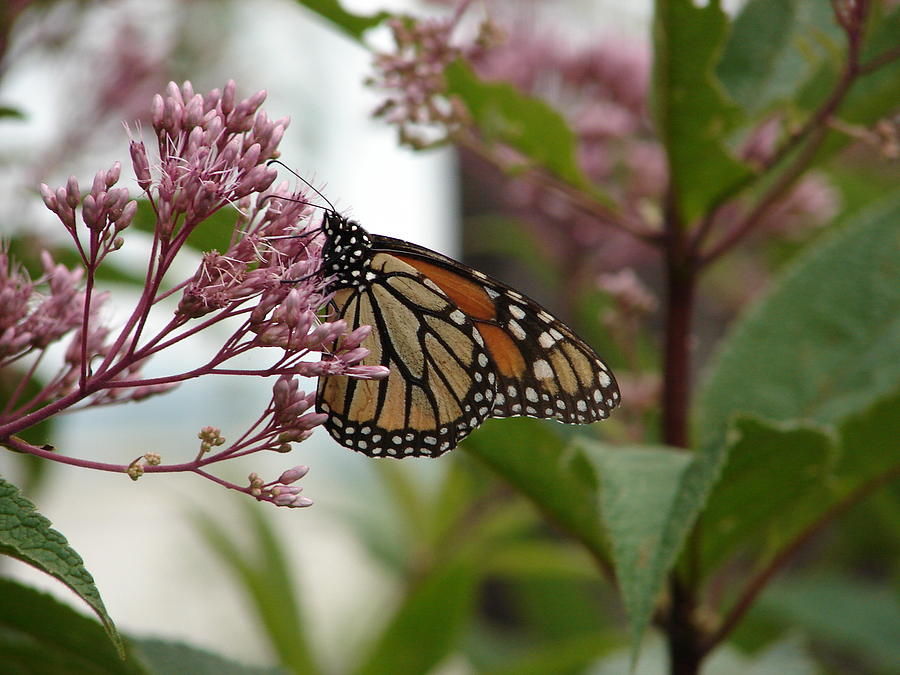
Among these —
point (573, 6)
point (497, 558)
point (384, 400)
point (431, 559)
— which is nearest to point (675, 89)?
point (384, 400)

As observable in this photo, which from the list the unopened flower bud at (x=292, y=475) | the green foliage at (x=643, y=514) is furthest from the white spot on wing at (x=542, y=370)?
the unopened flower bud at (x=292, y=475)

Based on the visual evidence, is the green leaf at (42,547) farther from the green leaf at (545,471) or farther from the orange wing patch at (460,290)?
the orange wing patch at (460,290)

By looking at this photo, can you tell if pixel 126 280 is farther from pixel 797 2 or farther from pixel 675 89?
pixel 797 2

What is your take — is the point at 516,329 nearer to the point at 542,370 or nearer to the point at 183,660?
the point at 542,370

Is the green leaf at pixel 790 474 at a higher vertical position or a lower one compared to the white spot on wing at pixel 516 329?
lower

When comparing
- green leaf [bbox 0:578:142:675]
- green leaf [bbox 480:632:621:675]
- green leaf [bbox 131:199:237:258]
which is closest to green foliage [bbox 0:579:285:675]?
green leaf [bbox 0:578:142:675]

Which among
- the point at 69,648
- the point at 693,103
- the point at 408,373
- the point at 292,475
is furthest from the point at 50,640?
the point at 693,103
